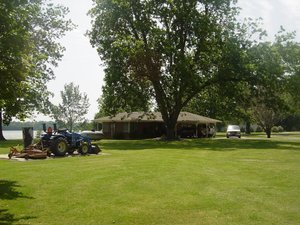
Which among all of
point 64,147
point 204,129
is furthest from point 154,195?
point 204,129

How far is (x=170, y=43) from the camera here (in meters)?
44.7

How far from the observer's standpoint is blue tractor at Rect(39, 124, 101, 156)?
2395cm

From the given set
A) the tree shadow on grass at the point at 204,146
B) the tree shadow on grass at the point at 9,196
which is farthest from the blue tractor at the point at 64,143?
the tree shadow on grass at the point at 9,196

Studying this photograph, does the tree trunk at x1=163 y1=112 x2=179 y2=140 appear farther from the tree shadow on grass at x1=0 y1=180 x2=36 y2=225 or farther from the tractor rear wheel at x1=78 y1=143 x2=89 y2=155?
the tree shadow on grass at x1=0 y1=180 x2=36 y2=225

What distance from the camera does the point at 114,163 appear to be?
19.3 m

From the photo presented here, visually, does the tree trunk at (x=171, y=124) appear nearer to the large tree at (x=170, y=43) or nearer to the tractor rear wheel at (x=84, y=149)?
the large tree at (x=170, y=43)

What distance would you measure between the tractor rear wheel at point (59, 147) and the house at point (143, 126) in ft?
109

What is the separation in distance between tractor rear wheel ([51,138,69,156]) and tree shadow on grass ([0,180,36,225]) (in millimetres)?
9343

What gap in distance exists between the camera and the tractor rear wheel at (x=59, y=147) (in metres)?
23.8

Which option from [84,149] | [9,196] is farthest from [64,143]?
[9,196]

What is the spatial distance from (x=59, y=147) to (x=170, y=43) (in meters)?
23.6

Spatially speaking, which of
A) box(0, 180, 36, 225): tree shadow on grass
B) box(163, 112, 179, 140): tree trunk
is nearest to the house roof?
box(163, 112, 179, 140): tree trunk

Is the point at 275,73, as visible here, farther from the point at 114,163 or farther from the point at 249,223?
the point at 249,223

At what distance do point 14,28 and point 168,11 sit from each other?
35.5 m
